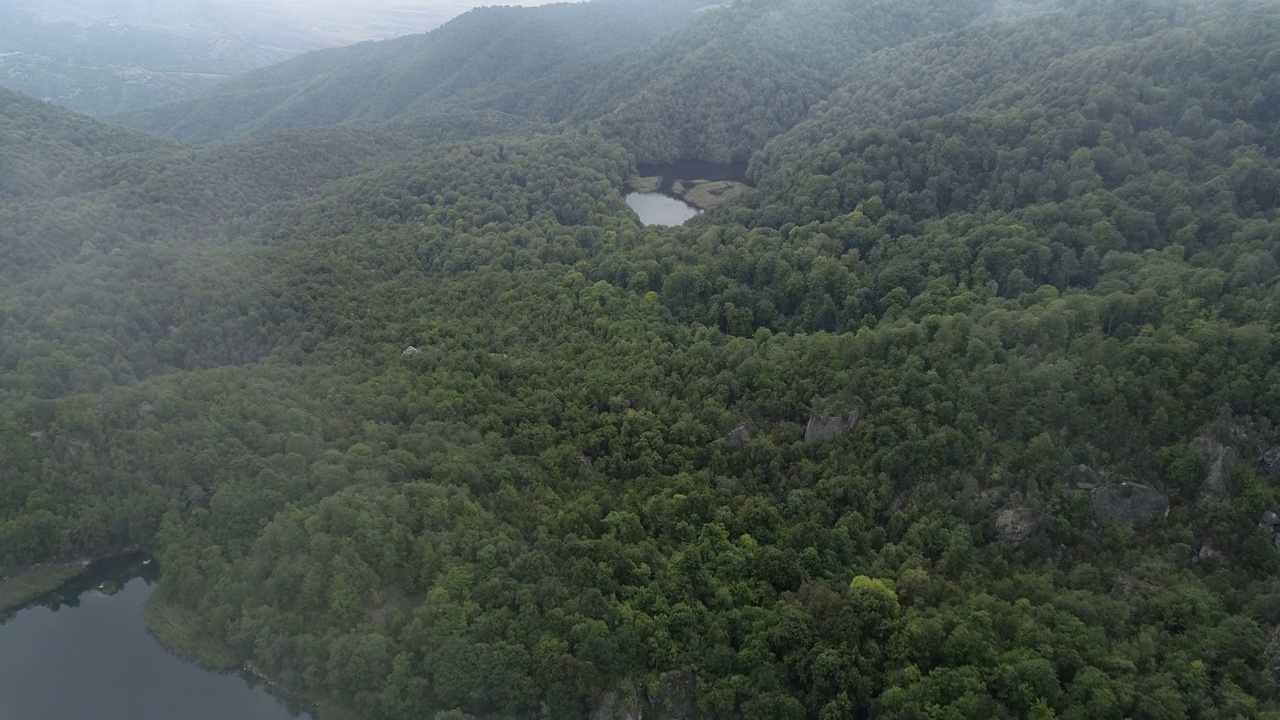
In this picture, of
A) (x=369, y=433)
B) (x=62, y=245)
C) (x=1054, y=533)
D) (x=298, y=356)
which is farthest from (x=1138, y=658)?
(x=62, y=245)

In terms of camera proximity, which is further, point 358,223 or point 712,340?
point 358,223

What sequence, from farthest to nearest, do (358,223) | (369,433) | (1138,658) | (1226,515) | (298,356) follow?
(358,223) → (298,356) → (369,433) → (1226,515) → (1138,658)

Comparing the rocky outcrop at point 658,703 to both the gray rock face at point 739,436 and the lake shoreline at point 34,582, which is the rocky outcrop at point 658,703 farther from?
the lake shoreline at point 34,582

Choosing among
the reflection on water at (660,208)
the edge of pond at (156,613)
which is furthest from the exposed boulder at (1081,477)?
the reflection on water at (660,208)

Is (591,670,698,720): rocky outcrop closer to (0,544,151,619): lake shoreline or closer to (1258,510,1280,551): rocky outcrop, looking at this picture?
(1258,510,1280,551): rocky outcrop

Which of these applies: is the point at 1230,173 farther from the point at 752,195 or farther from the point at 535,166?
the point at 535,166

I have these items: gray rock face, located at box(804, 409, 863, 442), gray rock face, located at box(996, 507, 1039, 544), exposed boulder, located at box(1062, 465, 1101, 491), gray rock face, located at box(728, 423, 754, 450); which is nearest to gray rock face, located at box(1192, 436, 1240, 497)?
exposed boulder, located at box(1062, 465, 1101, 491)
